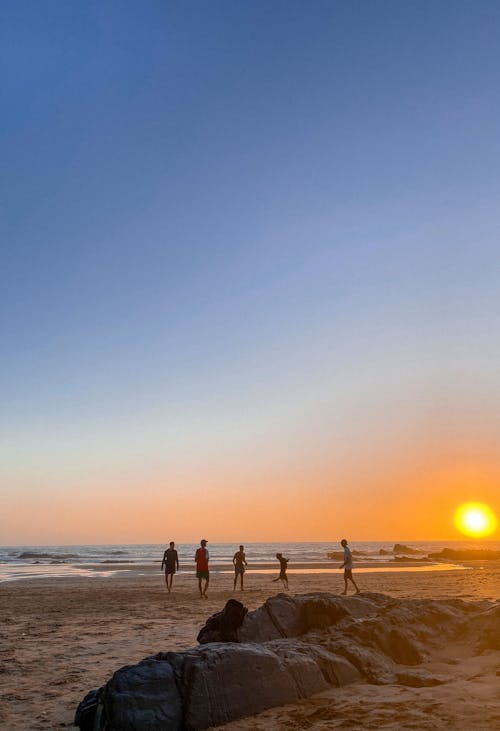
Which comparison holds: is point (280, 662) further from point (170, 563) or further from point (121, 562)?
point (121, 562)

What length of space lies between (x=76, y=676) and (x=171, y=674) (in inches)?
134

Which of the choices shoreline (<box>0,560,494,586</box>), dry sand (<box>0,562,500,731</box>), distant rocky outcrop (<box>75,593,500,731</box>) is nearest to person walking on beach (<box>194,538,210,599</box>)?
dry sand (<box>0,562,500,731</box>)

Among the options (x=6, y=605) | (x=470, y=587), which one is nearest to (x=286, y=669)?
(x=6, y=605)

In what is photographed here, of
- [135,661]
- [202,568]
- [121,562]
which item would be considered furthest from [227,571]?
[135,661]

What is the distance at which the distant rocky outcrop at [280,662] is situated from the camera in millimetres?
6641

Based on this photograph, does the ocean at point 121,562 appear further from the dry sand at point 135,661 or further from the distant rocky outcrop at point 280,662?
the distant rocky outcrop at point 280,662

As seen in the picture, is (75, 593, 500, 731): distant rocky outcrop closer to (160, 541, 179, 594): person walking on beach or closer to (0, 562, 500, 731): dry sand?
(0, 562, 500, 731): dry sand

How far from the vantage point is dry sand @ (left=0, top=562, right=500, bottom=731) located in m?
6.39

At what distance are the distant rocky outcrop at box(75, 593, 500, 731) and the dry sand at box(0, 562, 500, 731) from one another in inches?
12.1

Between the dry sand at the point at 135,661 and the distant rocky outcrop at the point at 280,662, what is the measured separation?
0.31 metres

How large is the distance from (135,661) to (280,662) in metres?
3.99

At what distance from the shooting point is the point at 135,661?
10352 mm

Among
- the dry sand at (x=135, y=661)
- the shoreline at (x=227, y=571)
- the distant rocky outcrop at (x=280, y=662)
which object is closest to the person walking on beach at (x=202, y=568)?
the dry sand at (x=135, y=661)

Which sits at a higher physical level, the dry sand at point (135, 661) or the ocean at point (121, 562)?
the dry sand at point (135, 661)
